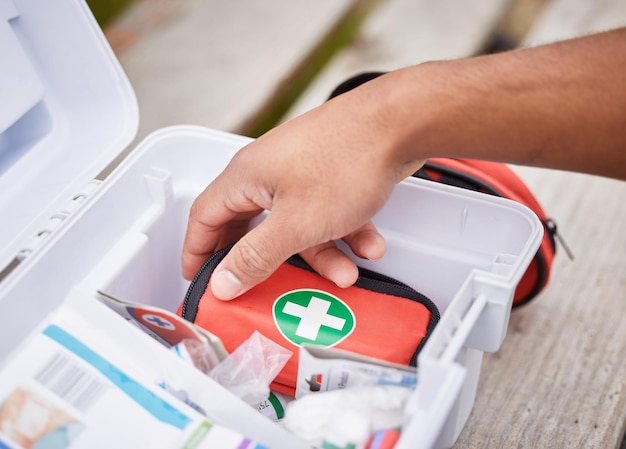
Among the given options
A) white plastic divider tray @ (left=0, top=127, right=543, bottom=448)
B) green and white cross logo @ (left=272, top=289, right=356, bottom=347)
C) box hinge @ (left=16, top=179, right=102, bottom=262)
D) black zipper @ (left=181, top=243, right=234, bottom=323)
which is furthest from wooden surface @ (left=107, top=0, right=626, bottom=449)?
box hinge @ (left=16, top=179, right=102, bottom=262)

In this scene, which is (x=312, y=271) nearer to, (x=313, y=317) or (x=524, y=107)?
(x=313, y=317)

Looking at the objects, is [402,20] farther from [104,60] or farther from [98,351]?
[98,351]

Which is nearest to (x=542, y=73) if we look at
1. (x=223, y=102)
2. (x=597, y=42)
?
(x=597, y=42)

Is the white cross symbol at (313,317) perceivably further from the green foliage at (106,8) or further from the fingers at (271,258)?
the green foliage at (106,8)

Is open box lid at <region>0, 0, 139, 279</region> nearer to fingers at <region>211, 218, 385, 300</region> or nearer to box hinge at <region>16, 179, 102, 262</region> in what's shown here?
box hinge at <region>16, 179, 102, 262</region>

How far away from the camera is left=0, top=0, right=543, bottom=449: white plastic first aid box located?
0.59 m

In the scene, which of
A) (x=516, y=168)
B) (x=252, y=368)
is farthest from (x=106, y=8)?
(x=252, y=368)

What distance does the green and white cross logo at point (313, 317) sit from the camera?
62 cm

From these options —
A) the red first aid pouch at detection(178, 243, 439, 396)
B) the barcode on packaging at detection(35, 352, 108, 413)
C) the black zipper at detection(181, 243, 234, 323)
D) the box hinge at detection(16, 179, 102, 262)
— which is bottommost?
the red first aid pouch at detection(178, 243, 439, 396)

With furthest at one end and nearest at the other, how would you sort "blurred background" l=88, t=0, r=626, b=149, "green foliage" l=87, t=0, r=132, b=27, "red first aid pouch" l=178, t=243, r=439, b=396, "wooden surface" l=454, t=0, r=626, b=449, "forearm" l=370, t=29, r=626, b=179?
"green foliage" l=87, t=0, r=132, b=27, "blurred background" l=88, t=0, r=626, b=149, "wooden surface" l=454, t=0, r=626, b=449, "red first aid pouch" l=178, t=243, r=439, b=396, "forearm" l=370, t=29, r=626, b=179

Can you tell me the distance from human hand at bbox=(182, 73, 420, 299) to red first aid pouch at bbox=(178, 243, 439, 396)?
2 cm

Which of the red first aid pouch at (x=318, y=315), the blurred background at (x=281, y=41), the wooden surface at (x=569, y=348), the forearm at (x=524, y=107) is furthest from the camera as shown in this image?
the blurred background at (x=281, y=41)

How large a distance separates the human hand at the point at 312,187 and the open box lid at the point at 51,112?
169 mm

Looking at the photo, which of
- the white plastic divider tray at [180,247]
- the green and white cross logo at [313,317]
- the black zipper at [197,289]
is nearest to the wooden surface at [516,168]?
the white plastic divider tray at [180,247]
